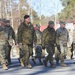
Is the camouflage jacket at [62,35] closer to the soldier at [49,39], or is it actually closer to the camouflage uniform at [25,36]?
the soldier at [49,39]

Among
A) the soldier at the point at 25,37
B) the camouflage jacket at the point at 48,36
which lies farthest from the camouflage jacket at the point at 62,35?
the soldier at the point at 25,37

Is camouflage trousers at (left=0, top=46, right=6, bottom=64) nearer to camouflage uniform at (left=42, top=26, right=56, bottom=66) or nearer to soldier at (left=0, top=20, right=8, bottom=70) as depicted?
soldier at (left=0, top=20, right=8, bottom=70)

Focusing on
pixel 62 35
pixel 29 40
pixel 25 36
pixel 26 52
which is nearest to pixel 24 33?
pixel 25 36

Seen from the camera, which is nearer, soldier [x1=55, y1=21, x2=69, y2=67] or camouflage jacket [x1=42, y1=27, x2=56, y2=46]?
camouflage jacket [x1=42, y1=27, x2=56, y2=46]

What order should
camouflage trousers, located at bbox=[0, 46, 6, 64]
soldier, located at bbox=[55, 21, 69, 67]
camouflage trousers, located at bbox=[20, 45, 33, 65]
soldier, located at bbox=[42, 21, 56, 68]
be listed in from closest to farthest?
camouflage trousers, located at bbox=[0, 46, 6, 64], camouflage trousers, located at bbox=[20, 45, 33, 65], soldier, located at bbox=[42, 21, 56, 68], soldier, located at bbox=[55, 21, 69, 67]

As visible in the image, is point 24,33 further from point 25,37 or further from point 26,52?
point 26,52

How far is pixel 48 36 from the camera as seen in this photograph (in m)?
13.8

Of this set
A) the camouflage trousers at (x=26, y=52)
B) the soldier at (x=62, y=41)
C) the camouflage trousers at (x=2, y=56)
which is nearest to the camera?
the camouflage trousers at (x=2, y=56)

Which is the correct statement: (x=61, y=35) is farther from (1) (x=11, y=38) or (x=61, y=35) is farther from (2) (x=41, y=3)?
(2) (x=41, y=3)

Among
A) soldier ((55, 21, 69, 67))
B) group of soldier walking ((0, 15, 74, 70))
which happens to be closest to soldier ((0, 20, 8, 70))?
group of soldier walking ((0, 15, 74, 70))

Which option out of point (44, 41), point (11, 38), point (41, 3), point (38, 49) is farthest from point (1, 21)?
point (41, 3)

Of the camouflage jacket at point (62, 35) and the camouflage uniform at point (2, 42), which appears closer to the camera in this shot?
the camouflage uniform at point (2, 42)

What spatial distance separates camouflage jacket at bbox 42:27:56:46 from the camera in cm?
1375

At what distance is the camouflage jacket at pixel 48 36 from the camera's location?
45.1ft
